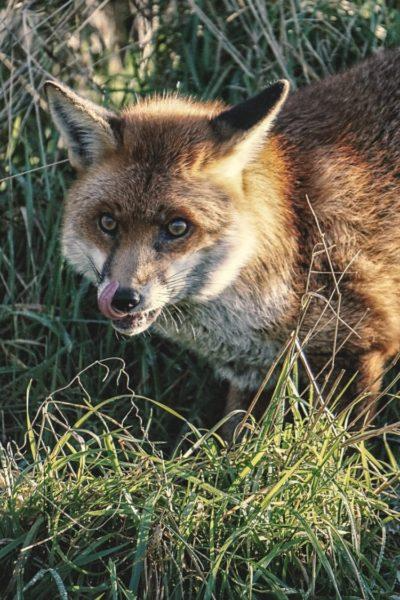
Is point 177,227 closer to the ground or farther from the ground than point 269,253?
farther from the ground

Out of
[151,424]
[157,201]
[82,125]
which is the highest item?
[82,125]

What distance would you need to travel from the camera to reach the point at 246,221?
3.87 metres

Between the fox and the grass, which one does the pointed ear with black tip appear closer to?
the fox

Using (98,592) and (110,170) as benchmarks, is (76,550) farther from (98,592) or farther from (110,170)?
(110,170)

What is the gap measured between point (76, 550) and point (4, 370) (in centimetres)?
181

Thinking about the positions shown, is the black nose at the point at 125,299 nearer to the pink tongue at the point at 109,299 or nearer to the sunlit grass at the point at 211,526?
the pink tongue at the point at 109,299

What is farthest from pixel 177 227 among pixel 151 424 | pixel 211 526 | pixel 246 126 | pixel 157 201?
pixel 151 424

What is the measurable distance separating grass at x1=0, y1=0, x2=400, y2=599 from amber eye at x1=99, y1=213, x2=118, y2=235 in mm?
591

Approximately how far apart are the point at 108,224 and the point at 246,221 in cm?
59

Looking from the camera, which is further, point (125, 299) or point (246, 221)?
point (246, 221)

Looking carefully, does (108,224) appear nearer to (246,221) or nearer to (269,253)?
(246,221)

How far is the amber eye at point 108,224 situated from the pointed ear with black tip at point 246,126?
0.52 m

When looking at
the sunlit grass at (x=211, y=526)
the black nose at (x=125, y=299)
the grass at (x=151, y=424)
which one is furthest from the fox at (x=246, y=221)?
the sunlit grass at (x=211, y=526)

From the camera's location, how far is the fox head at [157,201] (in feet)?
12.0
